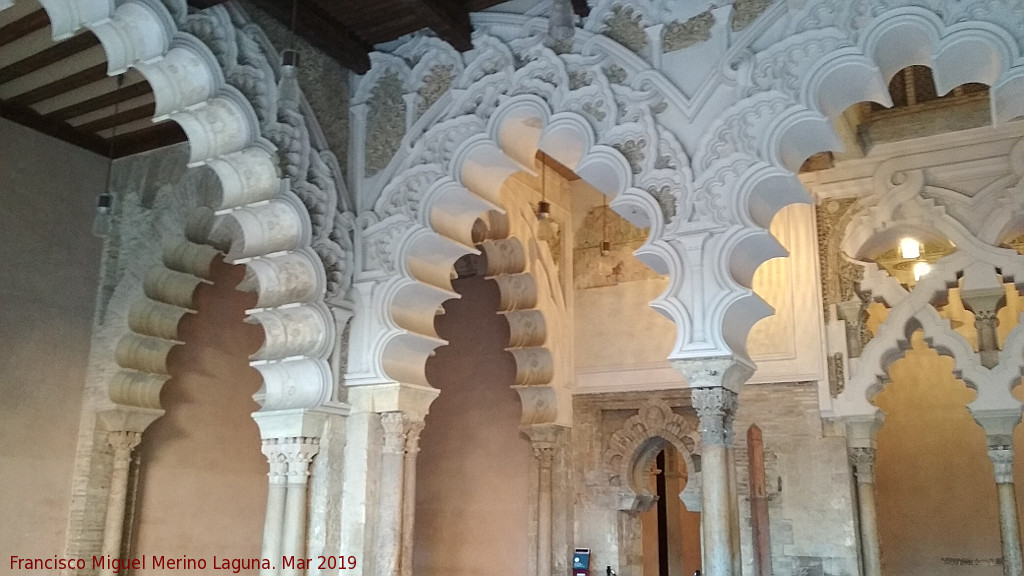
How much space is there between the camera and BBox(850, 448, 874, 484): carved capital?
24.9 feet

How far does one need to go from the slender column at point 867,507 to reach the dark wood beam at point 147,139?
6.65 m

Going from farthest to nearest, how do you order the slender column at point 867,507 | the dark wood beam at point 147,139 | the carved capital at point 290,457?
the dark wood beam at point 147,139, the slender column at point 867,507, the carved capital at point 290,457

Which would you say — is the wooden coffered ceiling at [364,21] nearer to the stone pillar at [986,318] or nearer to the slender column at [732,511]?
the slender column at [732,511]

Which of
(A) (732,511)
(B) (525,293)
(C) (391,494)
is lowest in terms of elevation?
(A) (732,511)

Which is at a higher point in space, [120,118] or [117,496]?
[120,118]

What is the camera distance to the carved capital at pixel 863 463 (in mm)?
7582

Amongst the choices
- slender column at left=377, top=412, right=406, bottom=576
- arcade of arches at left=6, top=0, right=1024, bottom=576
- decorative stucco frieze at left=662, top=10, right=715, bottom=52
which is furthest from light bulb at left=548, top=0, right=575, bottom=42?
slender column at left=377, top=412, right=406, bottom=576

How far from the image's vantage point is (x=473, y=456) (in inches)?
371

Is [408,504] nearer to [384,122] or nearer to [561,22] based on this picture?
[384,122]

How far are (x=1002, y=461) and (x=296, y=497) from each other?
19.2ft

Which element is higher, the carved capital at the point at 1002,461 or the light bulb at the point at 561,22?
the light bulb at the point at 561,22

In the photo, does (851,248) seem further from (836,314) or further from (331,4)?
(331,4)

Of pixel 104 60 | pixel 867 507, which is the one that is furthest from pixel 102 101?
pixel 867 507

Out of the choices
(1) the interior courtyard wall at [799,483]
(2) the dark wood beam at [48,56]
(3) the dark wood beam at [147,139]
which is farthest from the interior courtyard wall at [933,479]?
(2) the dark wood beam at [48,56]
